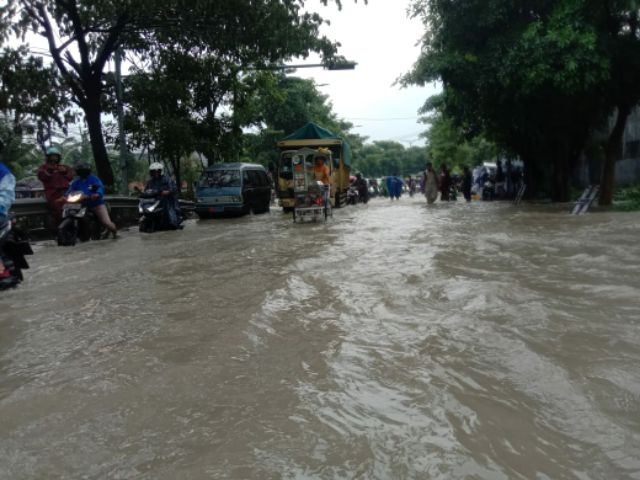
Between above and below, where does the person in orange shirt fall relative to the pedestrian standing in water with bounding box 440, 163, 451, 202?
above

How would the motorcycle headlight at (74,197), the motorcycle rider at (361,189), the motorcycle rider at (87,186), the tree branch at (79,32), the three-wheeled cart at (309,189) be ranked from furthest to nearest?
1. the motorcycle rider at (361,189)
2. the tree branch at (79,32)
3. the three-wheeled cart at (309,189)
4. the motorcycle rider at (87,186)
5. the motorcycle headlight at (74,197)

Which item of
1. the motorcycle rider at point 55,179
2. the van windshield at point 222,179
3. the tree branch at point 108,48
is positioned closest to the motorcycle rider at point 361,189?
the van windshield at point 222,179

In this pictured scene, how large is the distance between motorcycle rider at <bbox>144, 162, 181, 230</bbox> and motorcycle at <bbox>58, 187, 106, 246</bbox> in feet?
6.66

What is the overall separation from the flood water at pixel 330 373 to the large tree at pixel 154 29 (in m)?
9.57

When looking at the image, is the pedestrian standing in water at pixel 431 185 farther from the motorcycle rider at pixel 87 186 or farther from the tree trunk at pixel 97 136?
the motorcycle rider at pixel 87 186

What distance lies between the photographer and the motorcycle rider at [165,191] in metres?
12.9

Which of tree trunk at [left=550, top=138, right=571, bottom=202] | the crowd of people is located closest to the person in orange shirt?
tree trunk at [left=550, top=138, right=571, bottom=202]

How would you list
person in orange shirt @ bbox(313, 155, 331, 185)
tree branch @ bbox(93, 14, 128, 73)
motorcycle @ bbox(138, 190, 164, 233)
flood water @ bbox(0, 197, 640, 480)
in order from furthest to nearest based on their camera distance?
1. tree branch @ bbox(93, 14, 128, 73)
2. person in orange shirt @ bbox(313, 155, 331, 185)
3. motorcycle @ bbox(138, 190, 164, 233)
4. flood water @ bbox(0, 197, 640, 480)

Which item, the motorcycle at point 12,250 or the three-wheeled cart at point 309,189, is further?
the three-wheeled cart at point 309,189

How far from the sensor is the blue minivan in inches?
694

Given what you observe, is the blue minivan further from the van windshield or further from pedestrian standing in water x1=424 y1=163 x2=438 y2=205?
pedestrian standing in water x1=424 y1=163 x2=438 y2=205

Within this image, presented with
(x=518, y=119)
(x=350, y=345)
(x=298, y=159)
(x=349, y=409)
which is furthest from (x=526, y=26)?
(x=349, y=409)

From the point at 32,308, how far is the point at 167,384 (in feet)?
8.71

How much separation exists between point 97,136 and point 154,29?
320 cm
